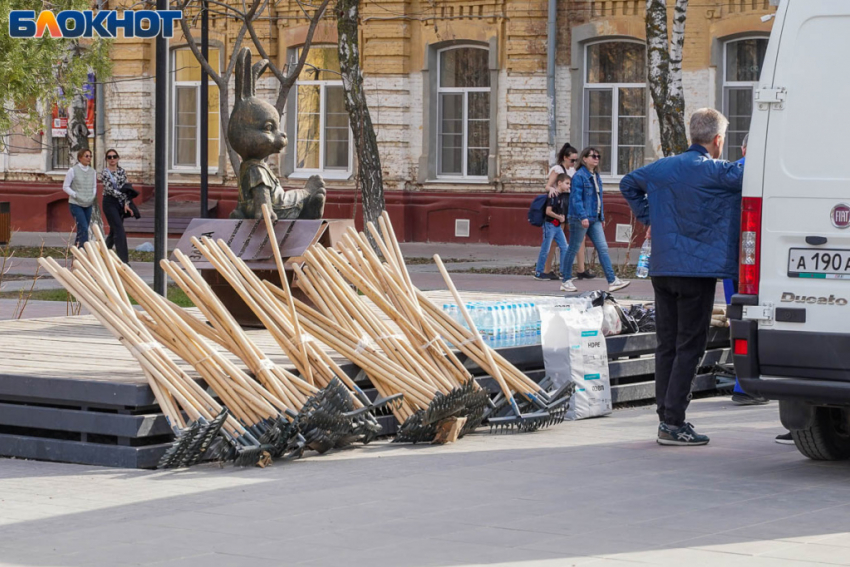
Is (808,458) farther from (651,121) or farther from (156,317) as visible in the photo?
(651,121)

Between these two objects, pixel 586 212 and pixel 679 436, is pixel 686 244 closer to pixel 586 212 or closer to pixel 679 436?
pixel 679 436

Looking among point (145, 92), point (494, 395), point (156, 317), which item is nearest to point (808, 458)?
point (494, 395)

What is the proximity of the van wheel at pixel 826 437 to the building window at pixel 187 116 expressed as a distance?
969 inches

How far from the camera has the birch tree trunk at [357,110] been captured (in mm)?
23000

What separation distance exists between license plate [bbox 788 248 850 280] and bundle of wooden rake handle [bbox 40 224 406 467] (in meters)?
2.43

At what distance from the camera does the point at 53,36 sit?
22.1 m

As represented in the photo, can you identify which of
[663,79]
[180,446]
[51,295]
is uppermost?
[663,79]

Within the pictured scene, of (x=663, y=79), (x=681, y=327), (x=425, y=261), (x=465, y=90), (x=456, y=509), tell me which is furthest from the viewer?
(x=465, y=90)

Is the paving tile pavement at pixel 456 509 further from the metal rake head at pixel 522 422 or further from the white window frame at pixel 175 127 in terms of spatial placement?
the white window frame at pixel 175 127

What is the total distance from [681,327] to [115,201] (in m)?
14.5

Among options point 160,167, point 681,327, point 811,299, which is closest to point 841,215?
point 811,299

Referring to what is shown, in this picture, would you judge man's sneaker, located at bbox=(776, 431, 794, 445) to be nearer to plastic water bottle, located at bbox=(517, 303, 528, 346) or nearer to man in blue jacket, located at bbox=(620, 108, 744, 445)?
man in blue jacket, located at bbox=(620, 108, 744, 445)

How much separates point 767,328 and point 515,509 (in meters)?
1.67

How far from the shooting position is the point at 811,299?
7.33 meters
